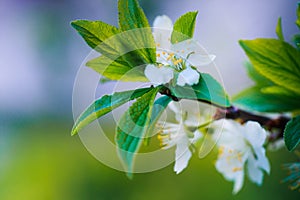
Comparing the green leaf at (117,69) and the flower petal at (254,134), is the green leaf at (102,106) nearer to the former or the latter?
the green leaf at (117,69)

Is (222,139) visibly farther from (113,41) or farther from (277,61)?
(113,41)

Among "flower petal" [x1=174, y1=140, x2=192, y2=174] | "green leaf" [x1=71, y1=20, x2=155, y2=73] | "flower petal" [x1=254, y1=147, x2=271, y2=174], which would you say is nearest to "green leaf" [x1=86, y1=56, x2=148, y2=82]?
"green leaf" [x1=71, y1=20, x2=155, y2=73]

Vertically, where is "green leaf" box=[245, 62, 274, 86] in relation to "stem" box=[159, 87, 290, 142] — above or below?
above

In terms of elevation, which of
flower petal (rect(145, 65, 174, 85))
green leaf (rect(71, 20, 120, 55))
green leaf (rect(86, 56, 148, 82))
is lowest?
flower petal (rect(145, 65, 174, 85))

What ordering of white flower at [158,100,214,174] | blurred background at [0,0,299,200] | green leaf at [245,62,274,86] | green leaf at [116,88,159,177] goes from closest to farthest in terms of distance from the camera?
green leaf at [116,88,159,177] → white flower at [158,100,214,174] → green leaf at [245,62,274,86] → blurred background at [0,0,299,200]

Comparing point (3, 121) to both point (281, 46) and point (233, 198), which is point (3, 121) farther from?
point (281, 46)

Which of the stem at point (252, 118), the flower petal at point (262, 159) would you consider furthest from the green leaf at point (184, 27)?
the flower petal at point (262, 159)

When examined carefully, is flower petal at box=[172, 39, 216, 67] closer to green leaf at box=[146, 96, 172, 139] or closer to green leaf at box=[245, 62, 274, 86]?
green leaf at box=[146, 96, 172, 139]
